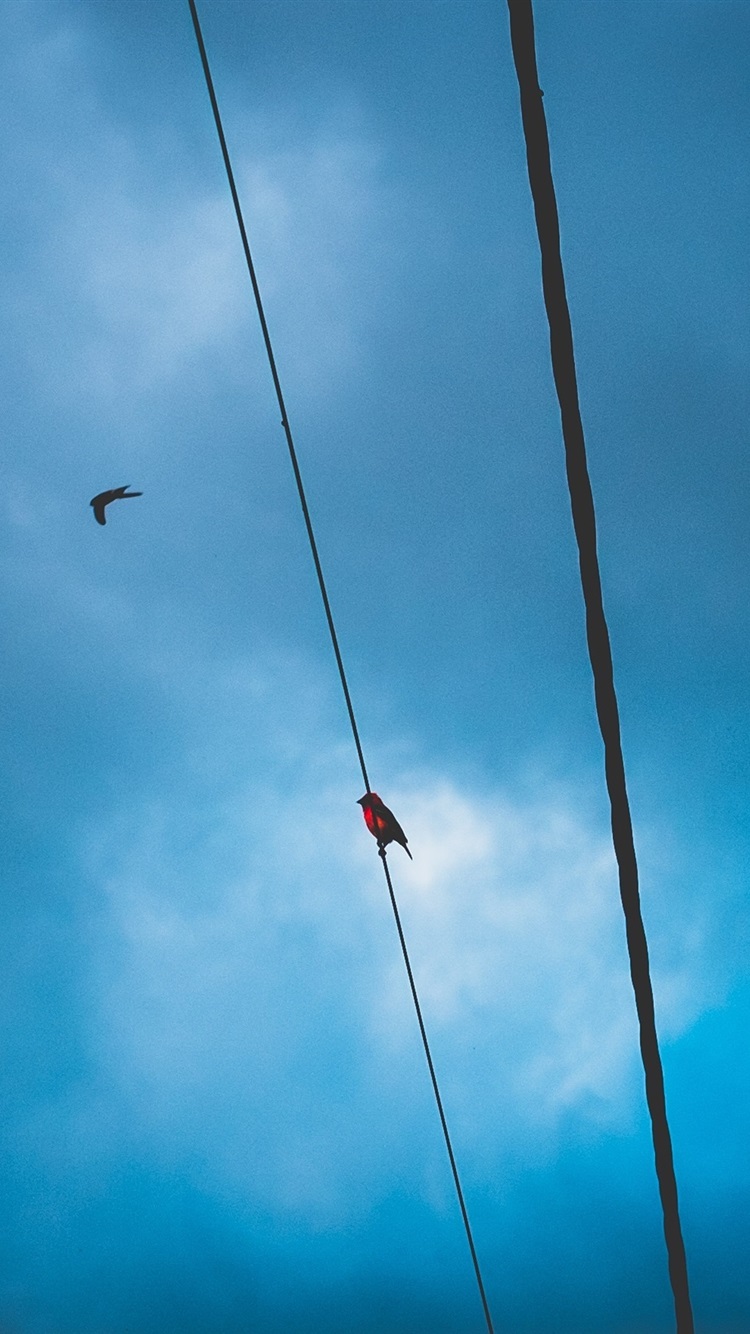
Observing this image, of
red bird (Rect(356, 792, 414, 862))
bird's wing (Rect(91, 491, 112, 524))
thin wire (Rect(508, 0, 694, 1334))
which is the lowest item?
thin wire (Rect(508, 0, 694, 1334))

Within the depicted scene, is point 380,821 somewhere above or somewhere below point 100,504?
below

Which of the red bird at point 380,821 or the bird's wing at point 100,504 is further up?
the bird's wing at point 100,504

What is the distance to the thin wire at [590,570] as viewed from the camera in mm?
3430

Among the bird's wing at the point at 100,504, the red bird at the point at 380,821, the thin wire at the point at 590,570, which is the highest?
the bird's wing at the point at 100,504

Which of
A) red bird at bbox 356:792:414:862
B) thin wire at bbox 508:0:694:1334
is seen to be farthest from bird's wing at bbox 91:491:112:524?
thin wire at bbox 508:0:694:1334

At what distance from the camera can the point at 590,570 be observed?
385 cm

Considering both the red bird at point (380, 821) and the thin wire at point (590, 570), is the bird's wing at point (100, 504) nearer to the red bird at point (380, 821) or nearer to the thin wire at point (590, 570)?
the red bird at point (380, 821)

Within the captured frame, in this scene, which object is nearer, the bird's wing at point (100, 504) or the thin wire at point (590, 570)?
the thin wire at point (590, 570)

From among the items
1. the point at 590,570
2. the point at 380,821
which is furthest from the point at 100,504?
the point at 590,570

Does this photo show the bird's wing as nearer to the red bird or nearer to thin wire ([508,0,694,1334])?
the red bird

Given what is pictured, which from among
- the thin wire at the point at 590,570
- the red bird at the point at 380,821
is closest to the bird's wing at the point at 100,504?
the red bird at the point at 380,821

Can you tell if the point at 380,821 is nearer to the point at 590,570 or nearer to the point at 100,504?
the point at 100,504

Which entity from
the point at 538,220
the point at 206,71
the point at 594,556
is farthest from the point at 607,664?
the point at 206,71

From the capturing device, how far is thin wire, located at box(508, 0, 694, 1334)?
3.43 m
